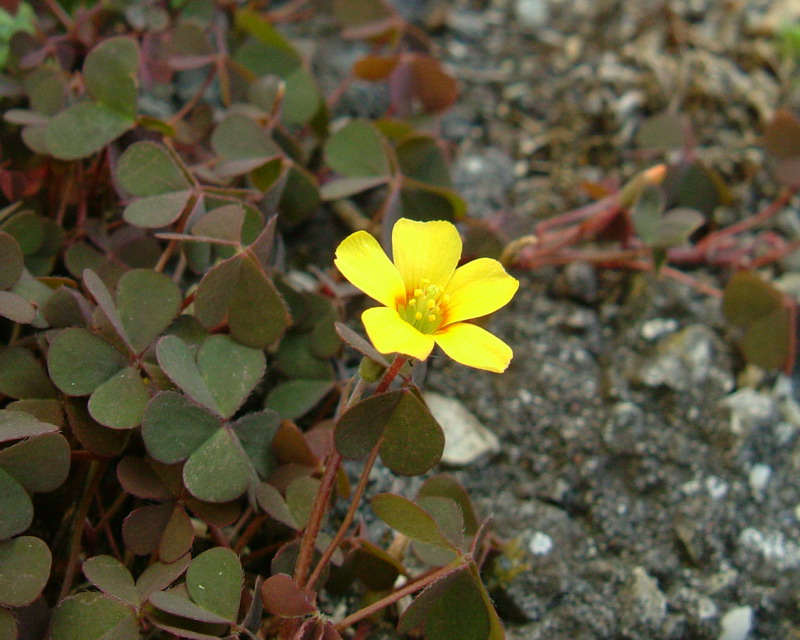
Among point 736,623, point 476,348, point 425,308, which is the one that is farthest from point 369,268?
point 736,623

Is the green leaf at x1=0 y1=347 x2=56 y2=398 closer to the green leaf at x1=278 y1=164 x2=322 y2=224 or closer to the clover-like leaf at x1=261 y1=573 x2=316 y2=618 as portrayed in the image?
the clover-like leaf at x1=261 y1=573 x2=316 y2=618

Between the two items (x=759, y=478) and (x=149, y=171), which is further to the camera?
(x=759, y=478)

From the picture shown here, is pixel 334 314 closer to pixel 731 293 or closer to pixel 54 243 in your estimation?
pixel 54 243

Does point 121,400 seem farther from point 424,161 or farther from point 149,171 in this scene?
point 424,161

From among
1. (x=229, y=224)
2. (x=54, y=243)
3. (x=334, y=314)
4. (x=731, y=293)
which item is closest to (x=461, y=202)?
(x=334, y=314)

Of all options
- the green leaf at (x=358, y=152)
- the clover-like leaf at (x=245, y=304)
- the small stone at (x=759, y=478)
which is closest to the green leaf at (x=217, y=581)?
the clover-like leaf at (x=245, y=304)

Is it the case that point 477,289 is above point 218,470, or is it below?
above

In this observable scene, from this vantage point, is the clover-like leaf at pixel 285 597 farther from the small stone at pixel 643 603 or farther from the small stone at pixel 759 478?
the small stone at pixel 759 478
